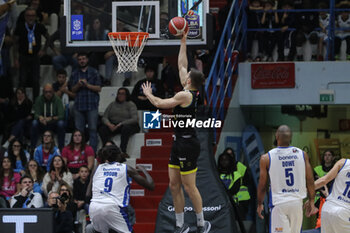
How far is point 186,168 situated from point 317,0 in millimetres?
10154

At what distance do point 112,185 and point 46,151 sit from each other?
5164mm

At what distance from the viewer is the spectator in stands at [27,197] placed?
46.9 feet

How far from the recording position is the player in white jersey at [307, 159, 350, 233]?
10.8 meters

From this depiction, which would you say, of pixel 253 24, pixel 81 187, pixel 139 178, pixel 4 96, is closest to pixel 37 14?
pixel 4 96

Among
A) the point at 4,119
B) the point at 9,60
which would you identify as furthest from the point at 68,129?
the point at 9,60

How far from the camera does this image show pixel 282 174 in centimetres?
1110

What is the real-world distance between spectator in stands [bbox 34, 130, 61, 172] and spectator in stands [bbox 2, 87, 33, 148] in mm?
1176

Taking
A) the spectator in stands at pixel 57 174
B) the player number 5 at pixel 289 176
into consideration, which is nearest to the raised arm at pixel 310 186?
the player number 5 at pixel 289 176

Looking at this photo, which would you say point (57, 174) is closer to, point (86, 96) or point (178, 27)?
point (86, 96)

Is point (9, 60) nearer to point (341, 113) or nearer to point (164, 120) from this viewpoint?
point (164, 120)

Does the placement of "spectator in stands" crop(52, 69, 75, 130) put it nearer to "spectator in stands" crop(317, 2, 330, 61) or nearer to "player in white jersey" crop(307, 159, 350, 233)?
"spectator in stands" crop(317, 2, 330, 61)

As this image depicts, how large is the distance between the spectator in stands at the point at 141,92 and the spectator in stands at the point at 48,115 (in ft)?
5.24

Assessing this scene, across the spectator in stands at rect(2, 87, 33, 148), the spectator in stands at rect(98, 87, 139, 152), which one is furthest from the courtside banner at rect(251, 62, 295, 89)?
the spectator in stands at rect(2, 87, 33, 148)

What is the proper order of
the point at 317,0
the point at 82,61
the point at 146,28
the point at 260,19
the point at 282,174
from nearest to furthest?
the point at 282,174
the point at 146,28
the point at 82,61
the point at 260,19
the point at 317,0
